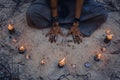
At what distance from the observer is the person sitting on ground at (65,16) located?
432cm

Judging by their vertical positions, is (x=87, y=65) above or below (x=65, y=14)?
below

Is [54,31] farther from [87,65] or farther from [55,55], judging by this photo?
[87,65]

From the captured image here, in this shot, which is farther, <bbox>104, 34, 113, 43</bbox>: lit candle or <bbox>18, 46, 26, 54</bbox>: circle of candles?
<bbox>104, 34, 113, 43</bbox>: lit candle

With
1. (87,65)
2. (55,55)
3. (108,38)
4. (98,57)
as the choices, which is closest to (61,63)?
(55,55)

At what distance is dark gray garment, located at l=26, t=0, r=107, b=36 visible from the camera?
441cm

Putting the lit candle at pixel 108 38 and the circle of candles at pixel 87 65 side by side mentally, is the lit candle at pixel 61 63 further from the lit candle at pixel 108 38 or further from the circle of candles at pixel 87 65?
the lit candle at pixel 108 38

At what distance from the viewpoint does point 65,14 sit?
4.52 metres

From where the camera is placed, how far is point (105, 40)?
168 inches

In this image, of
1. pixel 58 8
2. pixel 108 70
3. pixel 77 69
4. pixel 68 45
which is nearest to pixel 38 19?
pixel 58 8

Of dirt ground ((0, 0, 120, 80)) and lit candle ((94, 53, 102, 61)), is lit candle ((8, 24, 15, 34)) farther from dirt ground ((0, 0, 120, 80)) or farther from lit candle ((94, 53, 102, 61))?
lit candle ((94, 53, 102, 61))

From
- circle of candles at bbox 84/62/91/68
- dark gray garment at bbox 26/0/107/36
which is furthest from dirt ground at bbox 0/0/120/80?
dark gray garment at bbox 26/0/107/36

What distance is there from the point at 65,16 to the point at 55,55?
84cm

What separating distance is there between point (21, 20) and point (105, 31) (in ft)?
5.30

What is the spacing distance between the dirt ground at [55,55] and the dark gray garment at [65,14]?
14cm
